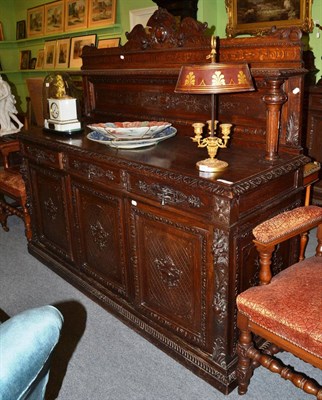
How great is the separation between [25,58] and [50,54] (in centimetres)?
117

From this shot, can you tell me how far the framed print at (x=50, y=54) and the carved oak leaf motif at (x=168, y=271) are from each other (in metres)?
5.37

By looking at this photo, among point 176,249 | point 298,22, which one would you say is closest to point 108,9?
point 298,22

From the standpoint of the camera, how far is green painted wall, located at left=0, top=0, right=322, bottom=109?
4172mm

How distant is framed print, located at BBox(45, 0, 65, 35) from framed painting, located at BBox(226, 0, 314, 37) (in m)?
2.95

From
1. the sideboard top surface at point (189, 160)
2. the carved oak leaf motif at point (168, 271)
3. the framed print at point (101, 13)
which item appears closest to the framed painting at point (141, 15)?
the framed print at point (101, 13)

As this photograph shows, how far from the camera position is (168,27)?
2.53 metres

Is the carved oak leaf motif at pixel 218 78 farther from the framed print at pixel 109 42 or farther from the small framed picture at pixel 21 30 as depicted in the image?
the small framed picture at pixel 21 30

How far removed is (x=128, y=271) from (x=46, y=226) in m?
1.10

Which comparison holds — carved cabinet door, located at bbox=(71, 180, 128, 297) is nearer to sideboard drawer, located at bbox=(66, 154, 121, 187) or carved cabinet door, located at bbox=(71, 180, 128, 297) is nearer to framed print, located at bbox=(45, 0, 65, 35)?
sideboard drawer, located at bbox=(66, 154, 121, 187)

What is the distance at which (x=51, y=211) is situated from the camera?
310 centimetres

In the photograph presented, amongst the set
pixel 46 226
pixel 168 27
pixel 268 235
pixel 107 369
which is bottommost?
pixel 107 369

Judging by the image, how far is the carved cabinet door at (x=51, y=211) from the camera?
290 centimetres

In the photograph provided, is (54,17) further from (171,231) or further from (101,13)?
(171,231)

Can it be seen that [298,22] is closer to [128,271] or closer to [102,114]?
[102,114]
